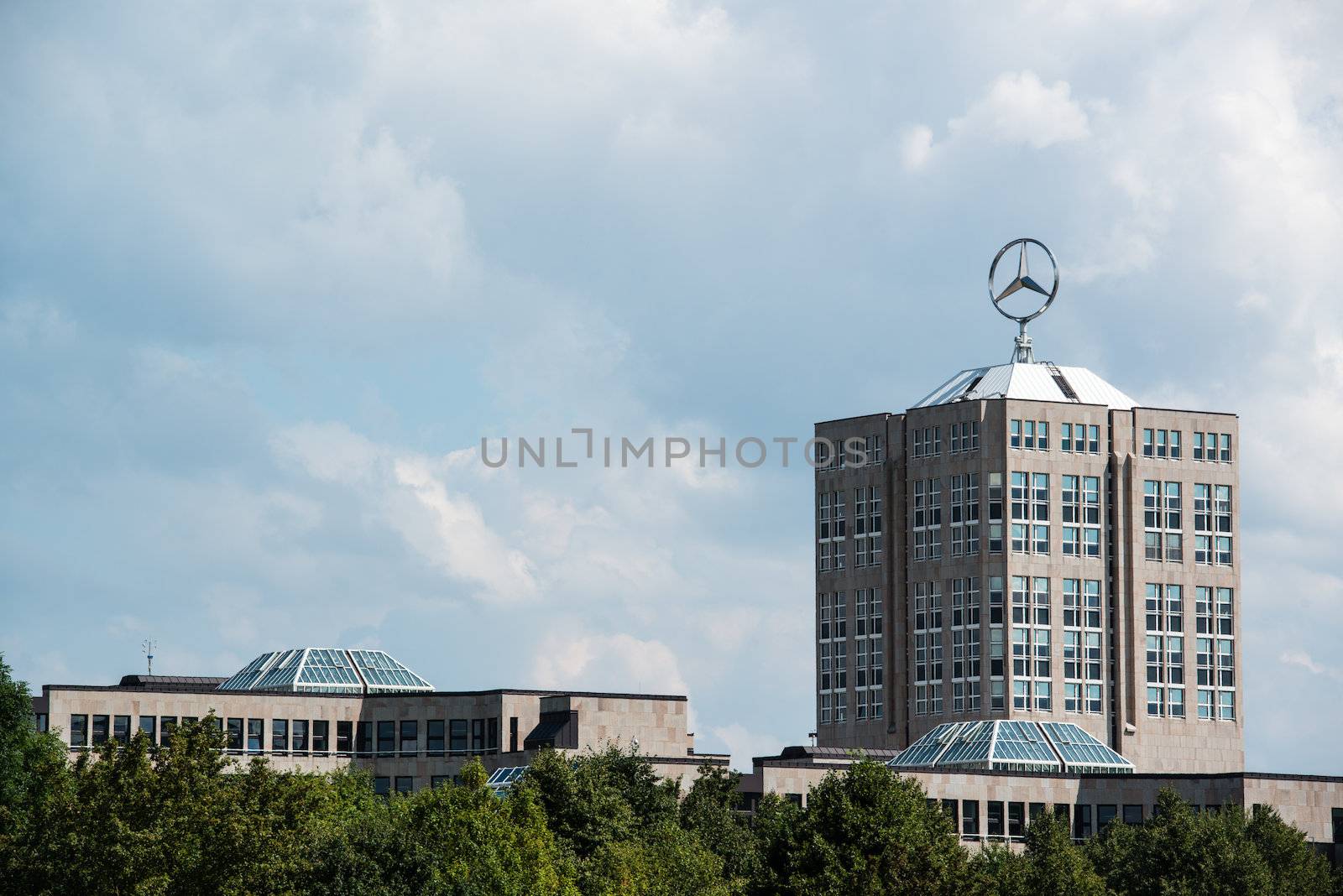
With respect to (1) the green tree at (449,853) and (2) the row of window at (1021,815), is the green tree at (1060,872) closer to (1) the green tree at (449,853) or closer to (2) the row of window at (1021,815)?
(2) the row of window at (1021,815)

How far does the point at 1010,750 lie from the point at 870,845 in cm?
8545

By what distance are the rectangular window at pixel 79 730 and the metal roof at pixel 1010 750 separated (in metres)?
58.4

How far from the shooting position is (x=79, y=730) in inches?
7072

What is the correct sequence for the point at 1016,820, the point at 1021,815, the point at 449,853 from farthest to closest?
the point at 1021,815 < the point at 1016,820 < the point at 449,853

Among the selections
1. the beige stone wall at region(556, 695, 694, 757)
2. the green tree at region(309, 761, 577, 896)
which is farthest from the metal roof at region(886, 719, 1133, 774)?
the green tree at region(309, 761, 577, 896)

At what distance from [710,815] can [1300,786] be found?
183ft

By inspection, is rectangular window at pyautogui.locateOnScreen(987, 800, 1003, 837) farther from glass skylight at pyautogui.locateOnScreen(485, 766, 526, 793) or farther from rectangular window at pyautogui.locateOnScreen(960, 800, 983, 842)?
glass skylight at pyautogui.locateOnScreen(485, 766, 526, 793)

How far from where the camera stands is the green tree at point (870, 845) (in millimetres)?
103812

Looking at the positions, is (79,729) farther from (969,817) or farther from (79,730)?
(969,817)

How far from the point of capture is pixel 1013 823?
17862 cm

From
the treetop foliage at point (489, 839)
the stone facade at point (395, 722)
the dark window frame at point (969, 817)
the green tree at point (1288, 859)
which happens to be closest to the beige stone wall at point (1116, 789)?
the dark window frame at point (969, 817)

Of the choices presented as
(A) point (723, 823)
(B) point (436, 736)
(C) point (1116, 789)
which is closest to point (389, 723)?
(B) point (436, 736)

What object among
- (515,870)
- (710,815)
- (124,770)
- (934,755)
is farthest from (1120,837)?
(124,770)

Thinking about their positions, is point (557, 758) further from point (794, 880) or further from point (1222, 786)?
point (1222, 786)
